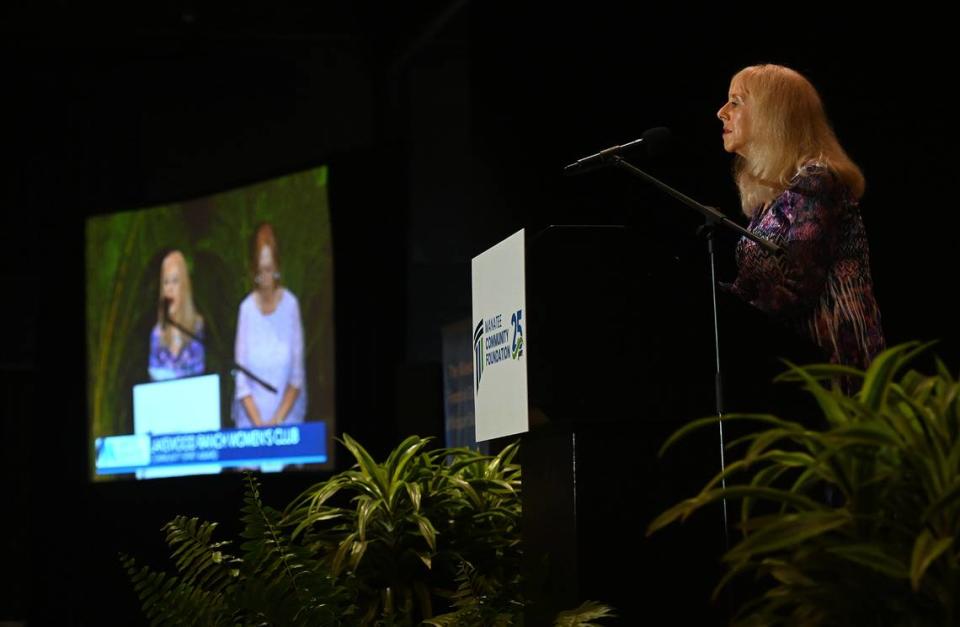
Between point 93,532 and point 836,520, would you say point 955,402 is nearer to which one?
point 836,520

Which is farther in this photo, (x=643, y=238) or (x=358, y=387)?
(x=358, y=387)

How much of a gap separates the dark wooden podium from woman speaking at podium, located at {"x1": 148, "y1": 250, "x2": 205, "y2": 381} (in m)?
5.57

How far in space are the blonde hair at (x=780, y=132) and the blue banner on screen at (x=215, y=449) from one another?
4.55m

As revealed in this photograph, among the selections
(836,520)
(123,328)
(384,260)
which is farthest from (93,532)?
(836,520)

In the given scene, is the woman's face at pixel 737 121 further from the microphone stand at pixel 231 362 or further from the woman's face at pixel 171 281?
the woman's face at pixel 171 281

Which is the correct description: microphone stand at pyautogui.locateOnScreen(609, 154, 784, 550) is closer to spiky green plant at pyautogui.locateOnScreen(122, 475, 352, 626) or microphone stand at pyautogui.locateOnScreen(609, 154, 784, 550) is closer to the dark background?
spiky green plant at pyautogui.locateOnScreen(122, 475, 352, 626)

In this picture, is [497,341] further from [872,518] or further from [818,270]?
[872,518]

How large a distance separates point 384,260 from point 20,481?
4960mm

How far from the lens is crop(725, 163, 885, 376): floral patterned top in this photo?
7.79 ft

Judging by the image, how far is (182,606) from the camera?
2.41 metres

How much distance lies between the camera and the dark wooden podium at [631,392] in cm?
225

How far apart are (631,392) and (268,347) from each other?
200 inches

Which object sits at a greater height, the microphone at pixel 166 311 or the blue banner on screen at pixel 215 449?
the microphone at pixel 166 311

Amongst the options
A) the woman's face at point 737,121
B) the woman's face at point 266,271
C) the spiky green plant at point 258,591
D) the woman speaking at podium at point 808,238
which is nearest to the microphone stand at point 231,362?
the woman's face at point 266,271
